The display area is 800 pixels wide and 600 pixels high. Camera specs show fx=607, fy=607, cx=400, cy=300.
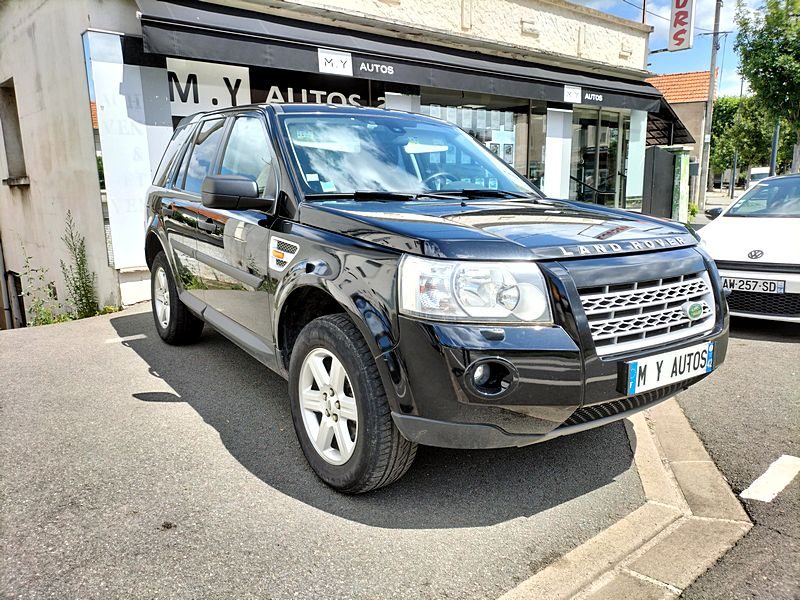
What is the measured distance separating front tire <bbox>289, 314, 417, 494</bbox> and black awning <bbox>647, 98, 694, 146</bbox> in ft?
47.0

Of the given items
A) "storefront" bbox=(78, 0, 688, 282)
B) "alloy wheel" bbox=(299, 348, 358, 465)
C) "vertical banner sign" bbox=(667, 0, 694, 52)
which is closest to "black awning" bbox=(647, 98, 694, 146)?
"vertical banner sign" bbox=(667, 0, 694, 52)

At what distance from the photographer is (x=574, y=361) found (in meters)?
2.28

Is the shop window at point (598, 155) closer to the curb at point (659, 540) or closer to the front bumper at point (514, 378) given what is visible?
the curb at point (659, 540)

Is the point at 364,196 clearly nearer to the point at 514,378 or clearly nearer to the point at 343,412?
the point at 343,412

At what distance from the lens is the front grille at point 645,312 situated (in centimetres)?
239

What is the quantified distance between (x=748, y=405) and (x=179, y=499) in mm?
3430

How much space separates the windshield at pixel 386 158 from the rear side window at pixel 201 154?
95cm

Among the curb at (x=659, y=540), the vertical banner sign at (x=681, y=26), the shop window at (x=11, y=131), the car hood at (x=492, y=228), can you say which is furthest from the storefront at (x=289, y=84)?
the shop window at (x=11, y=131)

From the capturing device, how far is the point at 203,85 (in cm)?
777

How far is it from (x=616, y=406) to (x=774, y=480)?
106cm

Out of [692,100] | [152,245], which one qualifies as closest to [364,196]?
[152,245]

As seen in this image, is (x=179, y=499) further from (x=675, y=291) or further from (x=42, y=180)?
(x=42, y=180)

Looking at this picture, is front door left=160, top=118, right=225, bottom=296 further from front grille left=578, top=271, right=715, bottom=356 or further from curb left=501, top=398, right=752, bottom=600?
curb left=501, top=398, right=752, bottom=600

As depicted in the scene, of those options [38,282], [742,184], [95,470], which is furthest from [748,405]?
[742,184]
